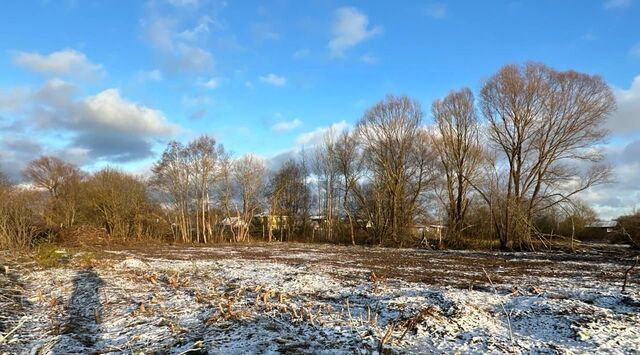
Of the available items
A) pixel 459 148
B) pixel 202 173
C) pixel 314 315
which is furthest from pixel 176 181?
pixel 314 315

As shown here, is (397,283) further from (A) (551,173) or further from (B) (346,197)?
(B) (346,197)

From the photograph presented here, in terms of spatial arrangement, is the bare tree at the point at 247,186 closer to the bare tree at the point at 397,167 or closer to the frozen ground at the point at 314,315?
the bare tree at the point at 397,167

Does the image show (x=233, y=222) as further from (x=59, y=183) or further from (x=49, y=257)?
(x=49, y=257)

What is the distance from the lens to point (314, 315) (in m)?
8.78

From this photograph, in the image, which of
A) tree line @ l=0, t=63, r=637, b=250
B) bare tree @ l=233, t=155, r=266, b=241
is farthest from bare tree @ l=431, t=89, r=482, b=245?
bare tree @ l=233, t=155, r=266, b=241

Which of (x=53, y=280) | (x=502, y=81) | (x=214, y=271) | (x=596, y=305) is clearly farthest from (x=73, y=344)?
(x=502, y=81)

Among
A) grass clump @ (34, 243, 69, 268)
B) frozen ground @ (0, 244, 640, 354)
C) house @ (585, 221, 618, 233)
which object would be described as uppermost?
house @ (585, 221, 618, 233)

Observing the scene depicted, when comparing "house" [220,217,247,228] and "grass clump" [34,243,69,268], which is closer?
"grass clump" [34,243,69,268]

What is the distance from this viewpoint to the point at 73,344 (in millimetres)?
7473

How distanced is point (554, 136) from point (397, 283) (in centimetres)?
2831

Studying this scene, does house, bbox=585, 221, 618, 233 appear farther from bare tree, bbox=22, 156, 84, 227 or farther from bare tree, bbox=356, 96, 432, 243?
bare tree, bbox=22, 156, 84, 227

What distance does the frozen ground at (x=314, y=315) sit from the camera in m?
7.06

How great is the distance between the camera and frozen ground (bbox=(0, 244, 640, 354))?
278 inches

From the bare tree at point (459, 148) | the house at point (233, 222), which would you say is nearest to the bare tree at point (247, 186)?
the house at point (233, 222)
